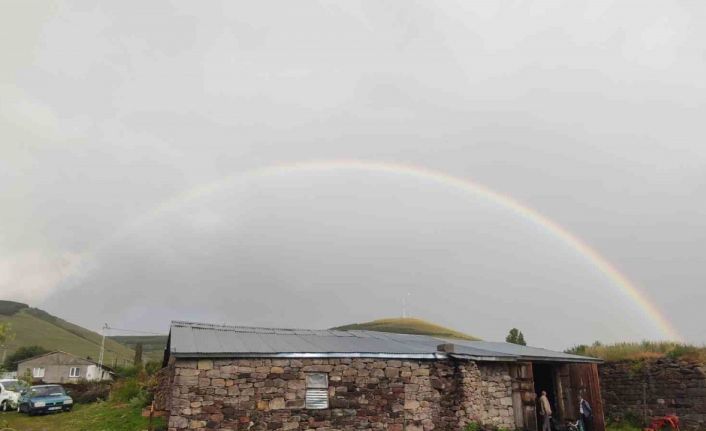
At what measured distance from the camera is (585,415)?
17.9 m

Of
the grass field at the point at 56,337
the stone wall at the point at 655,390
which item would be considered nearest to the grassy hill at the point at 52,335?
the grass field at the point at 56,337

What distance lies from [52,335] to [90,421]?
104 m

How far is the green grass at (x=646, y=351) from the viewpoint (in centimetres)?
2164

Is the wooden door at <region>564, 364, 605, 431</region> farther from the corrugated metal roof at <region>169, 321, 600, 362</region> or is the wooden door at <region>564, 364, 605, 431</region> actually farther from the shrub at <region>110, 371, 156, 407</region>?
the shrub at <region>110, 371, 156, 407</region>

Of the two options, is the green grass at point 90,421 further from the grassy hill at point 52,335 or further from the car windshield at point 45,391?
the grassy hill at point 52,335

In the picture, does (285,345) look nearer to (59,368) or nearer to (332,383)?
(332,383)

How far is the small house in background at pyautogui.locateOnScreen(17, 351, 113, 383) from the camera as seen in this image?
53.5 metres

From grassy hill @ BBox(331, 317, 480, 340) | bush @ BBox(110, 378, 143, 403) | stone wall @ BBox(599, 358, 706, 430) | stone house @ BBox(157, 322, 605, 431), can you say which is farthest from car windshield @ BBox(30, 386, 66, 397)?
grassy hill @ BBox(331, 317, 480, 340)

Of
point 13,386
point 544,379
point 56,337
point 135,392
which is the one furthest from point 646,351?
point 56,337

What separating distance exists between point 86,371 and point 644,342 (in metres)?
56.9

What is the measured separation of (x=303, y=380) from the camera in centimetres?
1398

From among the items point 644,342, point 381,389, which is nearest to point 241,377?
point 381,389

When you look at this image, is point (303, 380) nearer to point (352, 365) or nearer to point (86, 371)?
point (352, 365)

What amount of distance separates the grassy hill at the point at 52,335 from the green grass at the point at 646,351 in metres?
77.6
